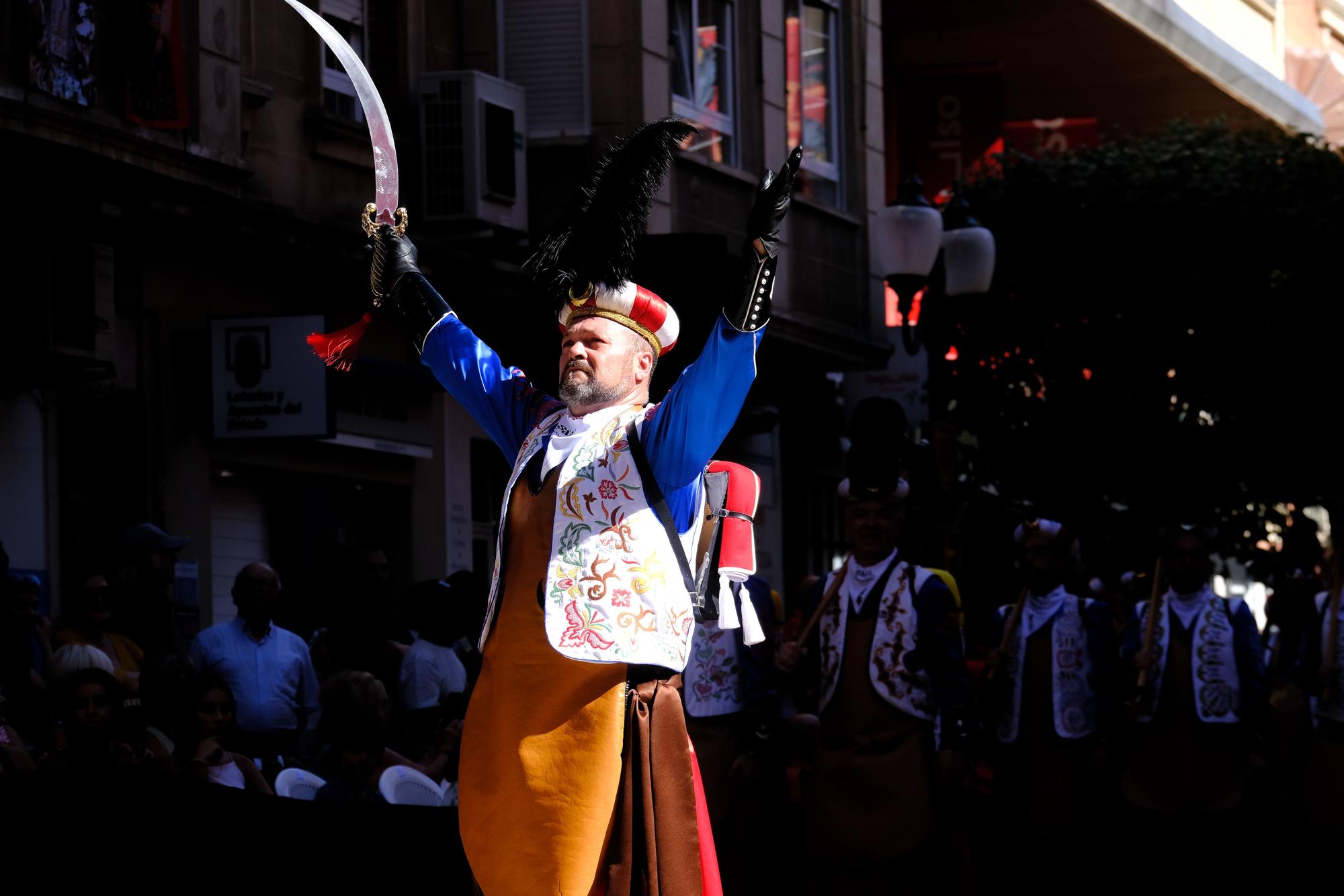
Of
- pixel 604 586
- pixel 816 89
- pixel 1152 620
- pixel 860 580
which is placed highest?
pixel 816 89

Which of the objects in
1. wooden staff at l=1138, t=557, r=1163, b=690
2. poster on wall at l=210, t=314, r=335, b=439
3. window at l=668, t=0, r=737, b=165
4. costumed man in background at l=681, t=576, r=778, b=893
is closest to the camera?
costumed man in background at l=681, t=576, r=778, b=893

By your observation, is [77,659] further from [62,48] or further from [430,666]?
[62,48]

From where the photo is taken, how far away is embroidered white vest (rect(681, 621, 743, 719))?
10102 millimetres

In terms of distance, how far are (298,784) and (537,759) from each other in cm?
305

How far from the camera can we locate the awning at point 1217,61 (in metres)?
29.2

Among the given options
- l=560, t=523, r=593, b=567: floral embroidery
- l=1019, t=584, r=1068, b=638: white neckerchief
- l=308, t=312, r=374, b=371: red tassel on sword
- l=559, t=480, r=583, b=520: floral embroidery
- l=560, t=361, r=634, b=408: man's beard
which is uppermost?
l=308, t=312, r=374, b=371: red tassel on sword

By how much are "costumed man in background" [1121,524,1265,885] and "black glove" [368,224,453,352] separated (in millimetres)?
6909

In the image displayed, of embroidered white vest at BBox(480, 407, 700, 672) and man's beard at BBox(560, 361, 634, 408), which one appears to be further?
man's beard at BBox(560, 361, 634, 408)

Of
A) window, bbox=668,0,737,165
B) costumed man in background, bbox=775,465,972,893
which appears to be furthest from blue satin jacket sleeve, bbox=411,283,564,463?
window, bbox=668,0,737,165

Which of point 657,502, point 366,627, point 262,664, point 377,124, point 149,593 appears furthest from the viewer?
point 366,627

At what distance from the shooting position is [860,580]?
9797 millimetres

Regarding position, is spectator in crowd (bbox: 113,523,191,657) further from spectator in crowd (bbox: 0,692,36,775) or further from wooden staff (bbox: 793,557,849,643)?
wooden staff (bbox: 793,557,849,643)

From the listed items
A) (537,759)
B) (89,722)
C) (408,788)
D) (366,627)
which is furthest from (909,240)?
(537,759)

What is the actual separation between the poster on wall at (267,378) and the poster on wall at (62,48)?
196cm
